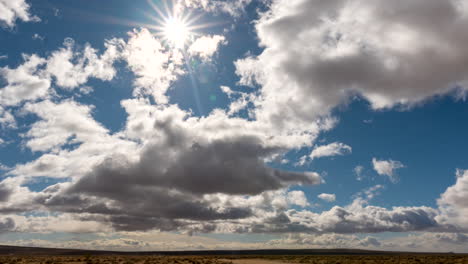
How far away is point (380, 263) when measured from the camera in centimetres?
8762

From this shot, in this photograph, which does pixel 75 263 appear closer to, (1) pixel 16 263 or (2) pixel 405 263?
(1) pixel 16 263

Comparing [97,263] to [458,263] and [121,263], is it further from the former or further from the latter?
[458,263]

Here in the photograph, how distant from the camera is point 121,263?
79.8m

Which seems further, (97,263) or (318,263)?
(318,263)

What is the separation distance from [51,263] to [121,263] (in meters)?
15.5

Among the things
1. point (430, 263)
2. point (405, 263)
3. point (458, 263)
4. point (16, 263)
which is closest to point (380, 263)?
point (405, 263)

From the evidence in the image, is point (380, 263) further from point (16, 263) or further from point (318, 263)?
point (16, 263)

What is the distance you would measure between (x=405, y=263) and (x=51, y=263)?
8840cm

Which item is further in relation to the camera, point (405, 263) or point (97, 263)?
point (405, 263)

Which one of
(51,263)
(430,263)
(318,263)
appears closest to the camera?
(51,263)

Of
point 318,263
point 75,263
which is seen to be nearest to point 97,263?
point 75,263

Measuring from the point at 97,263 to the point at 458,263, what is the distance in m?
86.6

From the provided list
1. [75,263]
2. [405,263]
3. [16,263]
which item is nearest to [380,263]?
[405,263]

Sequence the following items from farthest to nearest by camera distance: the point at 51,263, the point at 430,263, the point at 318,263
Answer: the point at 318,263
the point at 430,263
the point at 51,263
